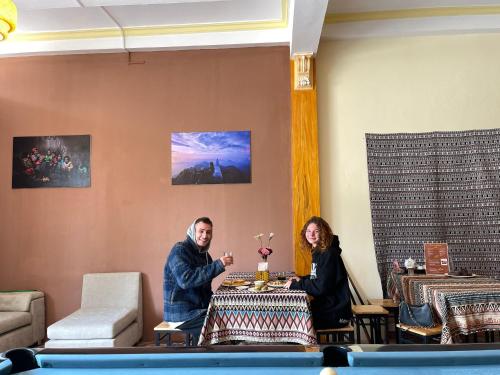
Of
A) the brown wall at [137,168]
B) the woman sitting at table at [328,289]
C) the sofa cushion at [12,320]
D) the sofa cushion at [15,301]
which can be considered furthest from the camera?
the brown wall at [137,168]

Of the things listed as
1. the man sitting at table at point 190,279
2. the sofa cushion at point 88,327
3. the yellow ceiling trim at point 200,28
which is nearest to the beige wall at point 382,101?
the yellow ceiling trim at point 200,28

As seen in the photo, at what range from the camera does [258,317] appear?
2.71 metres

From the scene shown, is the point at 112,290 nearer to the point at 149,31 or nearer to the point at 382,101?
the point at 149,31

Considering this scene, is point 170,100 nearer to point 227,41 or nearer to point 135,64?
point 135,64

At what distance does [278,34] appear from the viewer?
453 centimetres

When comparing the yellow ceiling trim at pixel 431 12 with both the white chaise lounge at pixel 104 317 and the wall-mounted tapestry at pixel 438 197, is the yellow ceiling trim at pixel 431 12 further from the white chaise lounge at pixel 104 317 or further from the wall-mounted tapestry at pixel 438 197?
the white chaise lounge at pixel 104 317

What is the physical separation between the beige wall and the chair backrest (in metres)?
2.25

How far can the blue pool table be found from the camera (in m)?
1.50

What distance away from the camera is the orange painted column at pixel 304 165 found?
440cm

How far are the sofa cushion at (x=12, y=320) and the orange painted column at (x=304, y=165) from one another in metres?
2.83

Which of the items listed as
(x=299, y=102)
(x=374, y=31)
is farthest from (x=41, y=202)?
(x=374, y=31)

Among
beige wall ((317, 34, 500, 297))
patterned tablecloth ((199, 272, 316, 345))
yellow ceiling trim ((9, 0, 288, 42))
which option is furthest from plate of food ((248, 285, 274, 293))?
yellow ceiling trim ((9, 0, 288, 42))

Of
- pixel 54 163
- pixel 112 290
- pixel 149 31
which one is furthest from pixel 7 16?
pixel 112 290

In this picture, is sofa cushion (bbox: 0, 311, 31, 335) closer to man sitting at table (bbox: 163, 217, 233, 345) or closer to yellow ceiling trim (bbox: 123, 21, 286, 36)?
man sitting at table (bbox: 163, 217, 233, 345)
